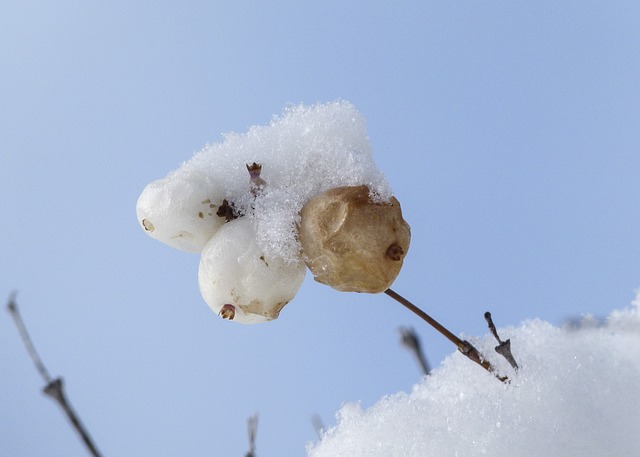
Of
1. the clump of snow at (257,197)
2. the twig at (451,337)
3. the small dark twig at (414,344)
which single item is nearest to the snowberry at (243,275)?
the clump of snow at (257,197)

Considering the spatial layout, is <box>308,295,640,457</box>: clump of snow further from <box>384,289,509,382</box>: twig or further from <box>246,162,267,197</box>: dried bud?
<box>246,162,267,197</box>: dried bud

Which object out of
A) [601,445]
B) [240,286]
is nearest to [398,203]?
[240,286]

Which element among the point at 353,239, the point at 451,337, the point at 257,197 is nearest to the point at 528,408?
the point at 451,337

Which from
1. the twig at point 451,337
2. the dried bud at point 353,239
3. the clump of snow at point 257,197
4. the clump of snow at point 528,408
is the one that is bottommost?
the clump of snow at point 528,408

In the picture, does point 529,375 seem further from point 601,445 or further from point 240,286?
point 240,286

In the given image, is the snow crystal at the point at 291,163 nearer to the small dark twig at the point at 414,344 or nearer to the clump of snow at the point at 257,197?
the clump of snow at the point at 257,197

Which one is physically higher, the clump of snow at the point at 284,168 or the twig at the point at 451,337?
the clump of snow at the point at 284,168
